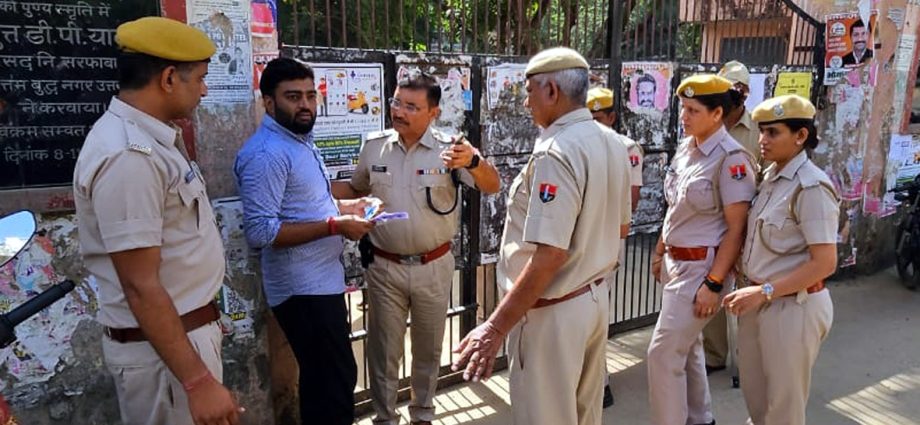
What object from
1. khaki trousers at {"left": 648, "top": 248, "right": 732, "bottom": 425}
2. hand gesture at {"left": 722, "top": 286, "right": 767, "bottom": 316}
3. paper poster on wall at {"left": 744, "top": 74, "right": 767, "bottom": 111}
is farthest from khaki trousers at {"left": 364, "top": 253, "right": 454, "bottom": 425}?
paper poster on wall at {"left": 744, "top": 74, "right": 767, "bottom": 111}

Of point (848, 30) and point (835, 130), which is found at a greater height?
point (848, 30)

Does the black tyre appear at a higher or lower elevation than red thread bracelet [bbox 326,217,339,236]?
lower

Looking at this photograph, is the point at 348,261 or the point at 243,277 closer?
the point at 243,277

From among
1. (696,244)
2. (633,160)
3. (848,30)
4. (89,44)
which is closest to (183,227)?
(89,44)

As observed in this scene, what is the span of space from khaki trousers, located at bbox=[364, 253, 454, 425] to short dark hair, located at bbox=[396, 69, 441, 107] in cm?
76

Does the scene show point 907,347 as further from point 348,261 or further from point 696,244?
point 348,261

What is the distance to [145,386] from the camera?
1.87 meters

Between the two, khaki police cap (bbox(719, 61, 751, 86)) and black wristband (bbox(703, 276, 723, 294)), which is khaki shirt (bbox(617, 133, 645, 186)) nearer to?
black wristband (bbox(703, 276, 723, 294))

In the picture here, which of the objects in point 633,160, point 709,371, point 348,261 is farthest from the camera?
point 709,371

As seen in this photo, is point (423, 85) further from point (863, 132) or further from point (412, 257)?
point (863, 132)

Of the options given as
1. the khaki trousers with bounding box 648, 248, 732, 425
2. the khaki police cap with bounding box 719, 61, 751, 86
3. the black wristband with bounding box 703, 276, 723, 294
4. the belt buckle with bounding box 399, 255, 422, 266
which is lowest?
the khaki trousers with bounding box 648, 248, 732, 425

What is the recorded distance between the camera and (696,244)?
3.07 m

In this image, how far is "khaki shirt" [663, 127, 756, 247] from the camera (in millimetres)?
2934

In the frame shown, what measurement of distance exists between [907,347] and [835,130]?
7.12ft
